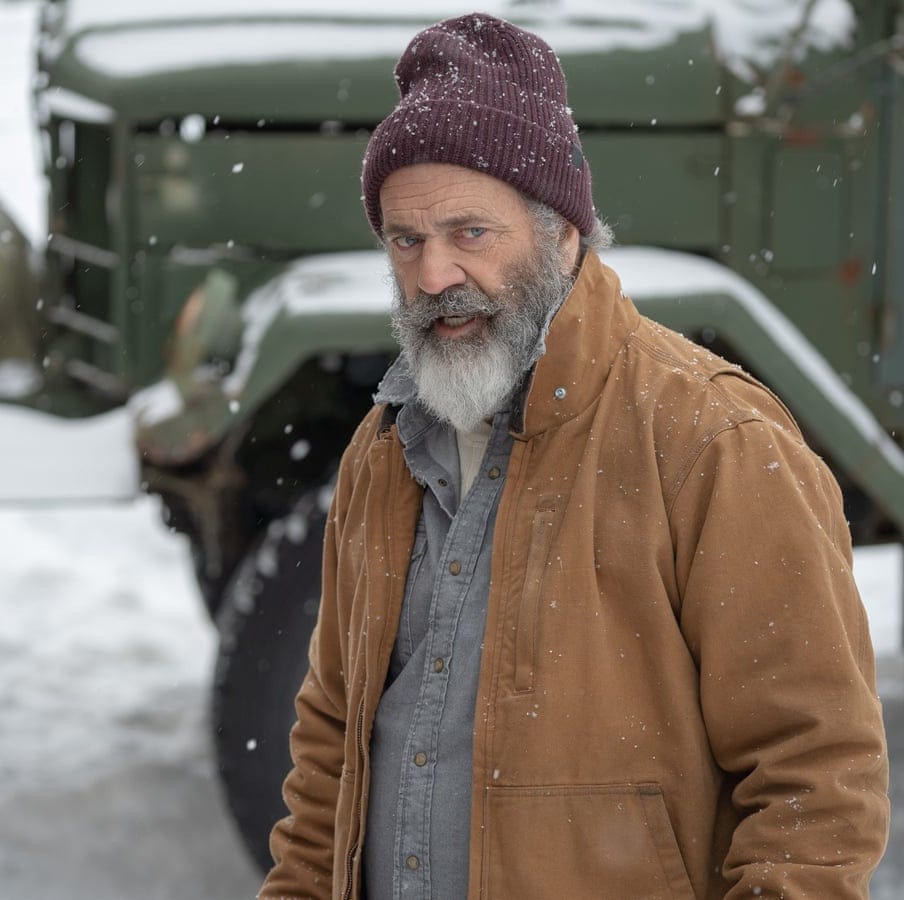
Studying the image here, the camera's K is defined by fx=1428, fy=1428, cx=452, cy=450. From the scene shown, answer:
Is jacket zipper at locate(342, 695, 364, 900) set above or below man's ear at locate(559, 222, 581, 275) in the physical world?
below

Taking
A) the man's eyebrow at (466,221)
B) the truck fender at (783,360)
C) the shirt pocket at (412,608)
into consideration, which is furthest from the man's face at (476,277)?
the truck fender at (783,360)

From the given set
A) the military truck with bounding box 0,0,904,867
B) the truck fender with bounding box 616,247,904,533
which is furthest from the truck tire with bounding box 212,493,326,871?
the truck fender with bounding box 616,247,904,533

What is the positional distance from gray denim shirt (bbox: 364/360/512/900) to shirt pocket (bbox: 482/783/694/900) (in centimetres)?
9

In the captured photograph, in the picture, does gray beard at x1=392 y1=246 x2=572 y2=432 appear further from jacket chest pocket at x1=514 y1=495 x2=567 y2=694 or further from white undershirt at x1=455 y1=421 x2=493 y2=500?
jacket chest pocket at x1=514 y1=495 x2=567 y2=694

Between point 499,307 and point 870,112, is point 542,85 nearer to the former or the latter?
point 499,307

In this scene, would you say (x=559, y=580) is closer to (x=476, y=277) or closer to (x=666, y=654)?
(x=666, y=654)

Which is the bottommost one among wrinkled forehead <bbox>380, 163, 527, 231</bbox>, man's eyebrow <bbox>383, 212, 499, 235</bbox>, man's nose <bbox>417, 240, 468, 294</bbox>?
man's nose <bbox>417, 240, 468, 294</bbox>

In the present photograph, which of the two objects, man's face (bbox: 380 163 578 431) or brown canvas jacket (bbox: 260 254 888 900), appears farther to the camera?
man's face (bbox: 380 163 578 431)

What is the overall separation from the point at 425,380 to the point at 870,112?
2.73m

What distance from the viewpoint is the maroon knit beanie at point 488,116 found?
1.65m

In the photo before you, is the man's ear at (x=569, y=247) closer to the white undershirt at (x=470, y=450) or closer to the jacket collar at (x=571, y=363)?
the jacket collar at (x=571, y=363)

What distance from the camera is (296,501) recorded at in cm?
353

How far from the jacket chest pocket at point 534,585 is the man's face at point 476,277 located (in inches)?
6.7

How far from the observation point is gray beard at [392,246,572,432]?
1.69 meters
